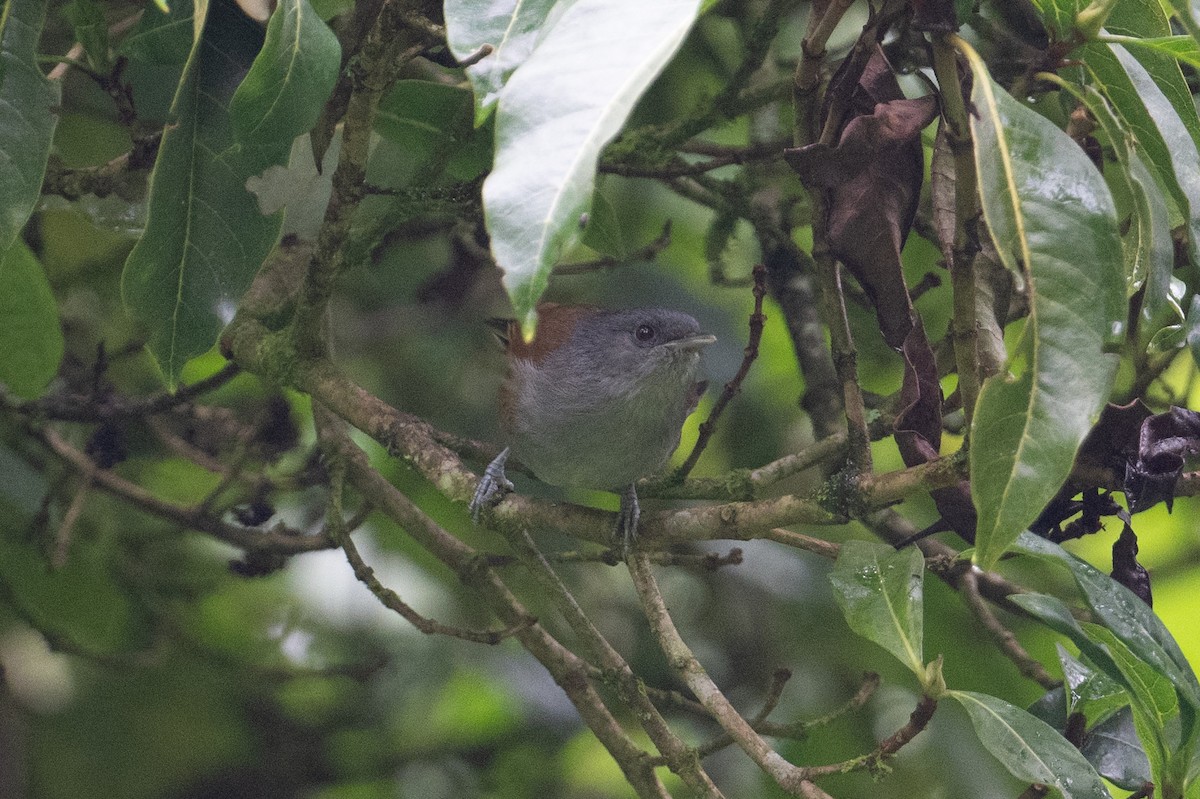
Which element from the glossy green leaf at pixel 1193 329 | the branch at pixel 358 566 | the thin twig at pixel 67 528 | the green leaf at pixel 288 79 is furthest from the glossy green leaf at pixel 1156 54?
the thin twig at pixel 67 528

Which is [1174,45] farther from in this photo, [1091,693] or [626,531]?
[626,531]

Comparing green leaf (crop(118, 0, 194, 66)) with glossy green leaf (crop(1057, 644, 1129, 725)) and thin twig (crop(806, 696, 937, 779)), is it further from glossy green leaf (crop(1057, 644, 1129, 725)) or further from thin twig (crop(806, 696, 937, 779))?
glossy green leaf (crop(1057, 644, 1129, 725))

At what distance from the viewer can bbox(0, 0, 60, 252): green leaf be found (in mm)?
2205

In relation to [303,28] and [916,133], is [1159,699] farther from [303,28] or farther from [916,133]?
[303,28]

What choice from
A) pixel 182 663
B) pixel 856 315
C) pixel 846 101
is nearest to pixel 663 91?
pixel 856 315

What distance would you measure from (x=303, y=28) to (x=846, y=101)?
41.7 inches

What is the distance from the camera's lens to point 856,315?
392 cm

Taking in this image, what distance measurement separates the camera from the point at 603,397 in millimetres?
3691

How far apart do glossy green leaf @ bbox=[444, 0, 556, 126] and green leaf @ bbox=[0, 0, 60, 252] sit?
3.16ft

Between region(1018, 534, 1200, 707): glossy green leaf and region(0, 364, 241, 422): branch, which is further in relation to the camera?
region(0, 364, 241, 422): branch

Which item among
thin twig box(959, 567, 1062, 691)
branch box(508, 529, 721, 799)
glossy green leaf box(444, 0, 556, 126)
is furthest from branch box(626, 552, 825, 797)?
glossy green leaf box(444, 0, 556, 126)

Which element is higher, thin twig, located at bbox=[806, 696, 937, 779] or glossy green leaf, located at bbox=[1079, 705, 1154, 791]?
thin twig, located at bbox=[806, 696, 937, 779]

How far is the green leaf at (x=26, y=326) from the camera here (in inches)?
127

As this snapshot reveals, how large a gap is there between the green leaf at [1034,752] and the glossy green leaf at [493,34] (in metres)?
1.43
